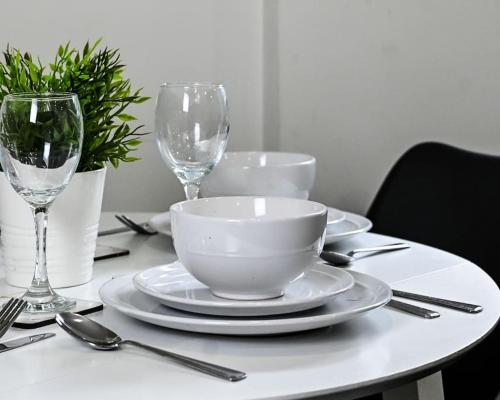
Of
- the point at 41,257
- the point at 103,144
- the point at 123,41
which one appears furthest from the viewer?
Answer: the point at 123,41

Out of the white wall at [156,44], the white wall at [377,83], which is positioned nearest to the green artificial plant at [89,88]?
the white wall at [156,44]

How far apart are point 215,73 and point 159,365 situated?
5.85ft

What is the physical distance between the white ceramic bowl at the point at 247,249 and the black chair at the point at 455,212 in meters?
0.66

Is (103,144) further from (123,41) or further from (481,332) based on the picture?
(123,41)

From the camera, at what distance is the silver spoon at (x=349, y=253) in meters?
1.14

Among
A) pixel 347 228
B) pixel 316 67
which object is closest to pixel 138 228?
pixel 347 228

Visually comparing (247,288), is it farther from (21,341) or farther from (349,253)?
(349,253)

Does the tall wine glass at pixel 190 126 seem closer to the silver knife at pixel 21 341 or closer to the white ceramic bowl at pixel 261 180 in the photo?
the white ceramic bowl at pixel 261 180

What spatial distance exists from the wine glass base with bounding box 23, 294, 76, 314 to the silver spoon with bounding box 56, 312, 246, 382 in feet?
0.22

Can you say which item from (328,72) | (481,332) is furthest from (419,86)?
(481,332)

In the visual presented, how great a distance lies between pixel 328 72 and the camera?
2.35 m

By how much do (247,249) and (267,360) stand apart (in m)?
0.11

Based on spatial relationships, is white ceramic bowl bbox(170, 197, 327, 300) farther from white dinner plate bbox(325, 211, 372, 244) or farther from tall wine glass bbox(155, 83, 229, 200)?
white dinner plate bbox(325, 211, 372, 244)

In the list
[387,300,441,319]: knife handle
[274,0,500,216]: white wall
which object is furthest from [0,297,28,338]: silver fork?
[274,0,500,216]: white wall
